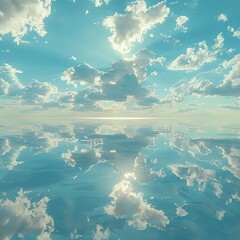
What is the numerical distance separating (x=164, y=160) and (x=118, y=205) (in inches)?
990

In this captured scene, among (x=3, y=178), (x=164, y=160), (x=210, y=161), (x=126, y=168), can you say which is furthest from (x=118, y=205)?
(x=210, y=161)

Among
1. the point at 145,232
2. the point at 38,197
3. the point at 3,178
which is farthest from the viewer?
the point at 3,178

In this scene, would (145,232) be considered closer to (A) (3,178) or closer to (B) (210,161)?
(A) (3,178)

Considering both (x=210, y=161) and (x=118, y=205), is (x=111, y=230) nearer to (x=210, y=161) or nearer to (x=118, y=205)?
(x=118, y=205)

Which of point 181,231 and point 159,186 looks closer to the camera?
point 181,231

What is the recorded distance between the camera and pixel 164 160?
49.2 m

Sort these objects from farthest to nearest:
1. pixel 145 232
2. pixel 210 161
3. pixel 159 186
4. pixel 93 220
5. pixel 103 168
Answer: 1. pixel 210 161
2. pixel 103 168
3. pixel 159 186
4. pixel 93 220
5. pixel 145 232

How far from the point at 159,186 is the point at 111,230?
13.1 m

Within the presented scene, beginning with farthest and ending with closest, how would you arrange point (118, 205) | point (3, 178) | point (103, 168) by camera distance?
point (103, 168)
point (3, 178)
point (118, 205)

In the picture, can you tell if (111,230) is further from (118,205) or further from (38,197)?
(38,197)

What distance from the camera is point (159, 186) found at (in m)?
32.1

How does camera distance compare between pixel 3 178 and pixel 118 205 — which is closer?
pixel 118 205

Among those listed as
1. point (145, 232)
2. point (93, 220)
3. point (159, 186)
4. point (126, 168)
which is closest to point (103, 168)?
point (126, 168)

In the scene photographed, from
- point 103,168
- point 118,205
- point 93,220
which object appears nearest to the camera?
point 93,220
